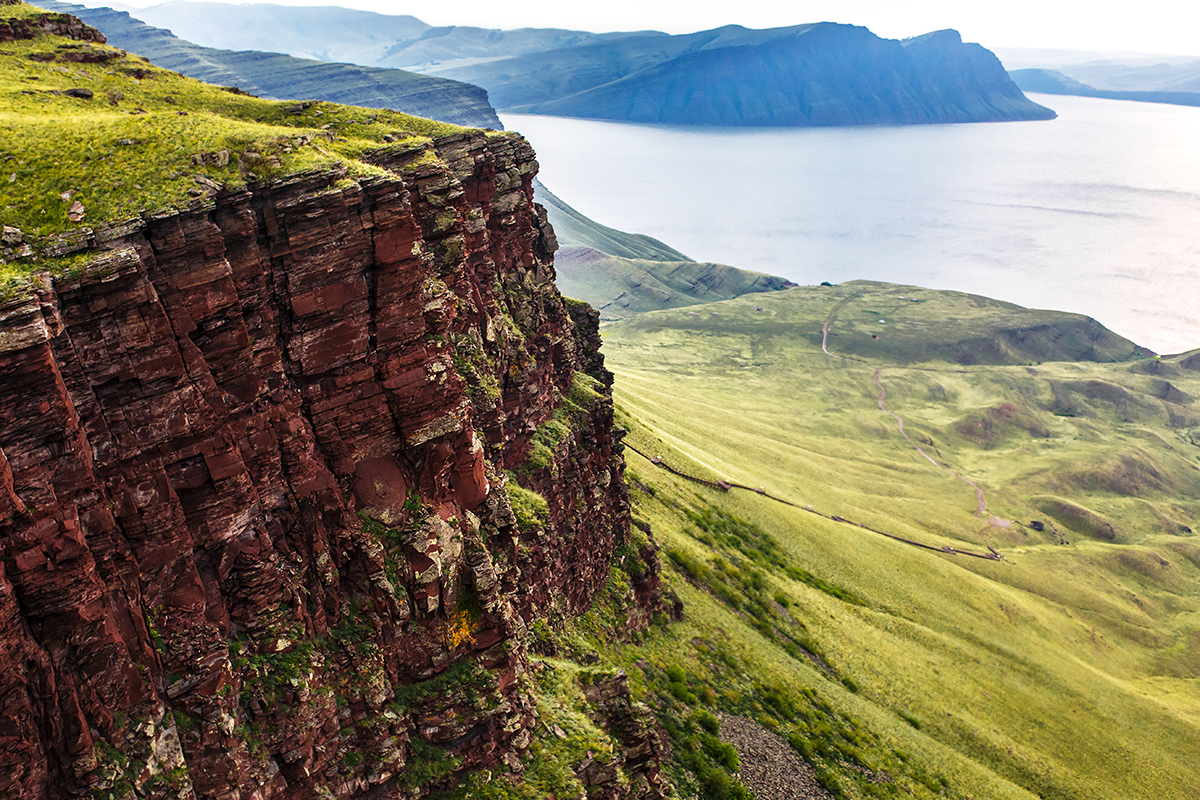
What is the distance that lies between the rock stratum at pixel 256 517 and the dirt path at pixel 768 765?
2428 centimetres

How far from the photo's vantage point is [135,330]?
20875 millimetres

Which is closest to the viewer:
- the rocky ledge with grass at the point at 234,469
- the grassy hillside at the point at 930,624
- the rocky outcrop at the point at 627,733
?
the rocky ledge with grass at the point at 234,469

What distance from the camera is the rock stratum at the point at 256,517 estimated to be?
19.5 metres

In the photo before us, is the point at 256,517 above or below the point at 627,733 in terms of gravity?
above

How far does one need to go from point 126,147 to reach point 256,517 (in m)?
14.3

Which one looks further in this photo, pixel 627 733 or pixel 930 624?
pixel 930 624

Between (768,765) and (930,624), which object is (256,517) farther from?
(930,624)

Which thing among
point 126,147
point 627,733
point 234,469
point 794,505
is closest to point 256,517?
point 234,469

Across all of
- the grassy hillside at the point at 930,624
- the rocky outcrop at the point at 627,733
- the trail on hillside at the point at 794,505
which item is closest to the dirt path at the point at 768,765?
the grassy hillside at the point at 930,624

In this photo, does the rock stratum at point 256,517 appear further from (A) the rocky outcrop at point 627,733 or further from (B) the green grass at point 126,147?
(A) the rocky outcrop at point 627,733

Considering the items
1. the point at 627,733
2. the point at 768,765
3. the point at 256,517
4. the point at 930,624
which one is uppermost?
the point at 256,517

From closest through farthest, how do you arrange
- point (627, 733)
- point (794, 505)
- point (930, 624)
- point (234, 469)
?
point (234, 469) → point (627, 733) → point (930, 624) → point (794, 505)

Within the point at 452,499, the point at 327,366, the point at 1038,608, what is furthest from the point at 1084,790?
the point at 327,366

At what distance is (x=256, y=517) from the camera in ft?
82.4
